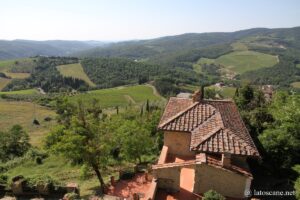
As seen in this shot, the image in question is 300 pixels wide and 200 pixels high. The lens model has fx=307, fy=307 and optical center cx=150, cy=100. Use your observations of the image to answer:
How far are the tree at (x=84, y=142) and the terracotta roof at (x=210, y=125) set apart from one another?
30.3 ft

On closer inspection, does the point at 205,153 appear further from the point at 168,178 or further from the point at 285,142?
the point at 285,142

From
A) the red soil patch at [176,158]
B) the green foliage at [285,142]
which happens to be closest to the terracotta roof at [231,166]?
the red soil patch at [176,158]

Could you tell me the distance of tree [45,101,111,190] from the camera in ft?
91.6

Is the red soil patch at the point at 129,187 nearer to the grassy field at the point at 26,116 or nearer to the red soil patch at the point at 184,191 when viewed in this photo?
the red soil patch at the point at 184,191

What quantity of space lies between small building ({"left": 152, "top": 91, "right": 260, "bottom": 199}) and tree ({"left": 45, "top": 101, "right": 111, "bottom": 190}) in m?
9.39

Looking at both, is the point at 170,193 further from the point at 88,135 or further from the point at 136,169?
the point at 136,169

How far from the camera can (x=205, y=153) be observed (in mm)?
17438

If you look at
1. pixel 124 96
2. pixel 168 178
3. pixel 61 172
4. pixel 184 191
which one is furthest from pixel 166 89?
pixel 184 191

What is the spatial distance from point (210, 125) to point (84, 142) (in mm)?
14144

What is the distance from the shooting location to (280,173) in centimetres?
2544

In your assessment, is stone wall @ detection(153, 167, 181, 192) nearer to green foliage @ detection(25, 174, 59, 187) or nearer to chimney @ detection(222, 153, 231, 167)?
chimney @ detection(222, 153, 231, 167)

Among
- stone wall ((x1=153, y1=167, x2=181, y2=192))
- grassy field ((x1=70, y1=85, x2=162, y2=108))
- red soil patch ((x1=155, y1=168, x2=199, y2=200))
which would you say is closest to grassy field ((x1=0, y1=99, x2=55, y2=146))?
grassy field ((x1=70, y1=85, x2=162, y2=108))

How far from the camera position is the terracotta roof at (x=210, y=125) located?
687 inches

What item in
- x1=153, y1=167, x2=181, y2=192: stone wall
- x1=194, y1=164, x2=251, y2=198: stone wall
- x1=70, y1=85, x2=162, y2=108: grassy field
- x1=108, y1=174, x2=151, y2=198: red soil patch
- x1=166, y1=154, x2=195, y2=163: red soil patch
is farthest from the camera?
x1=70, y1=85, x2=162, y2=108: grassy field
